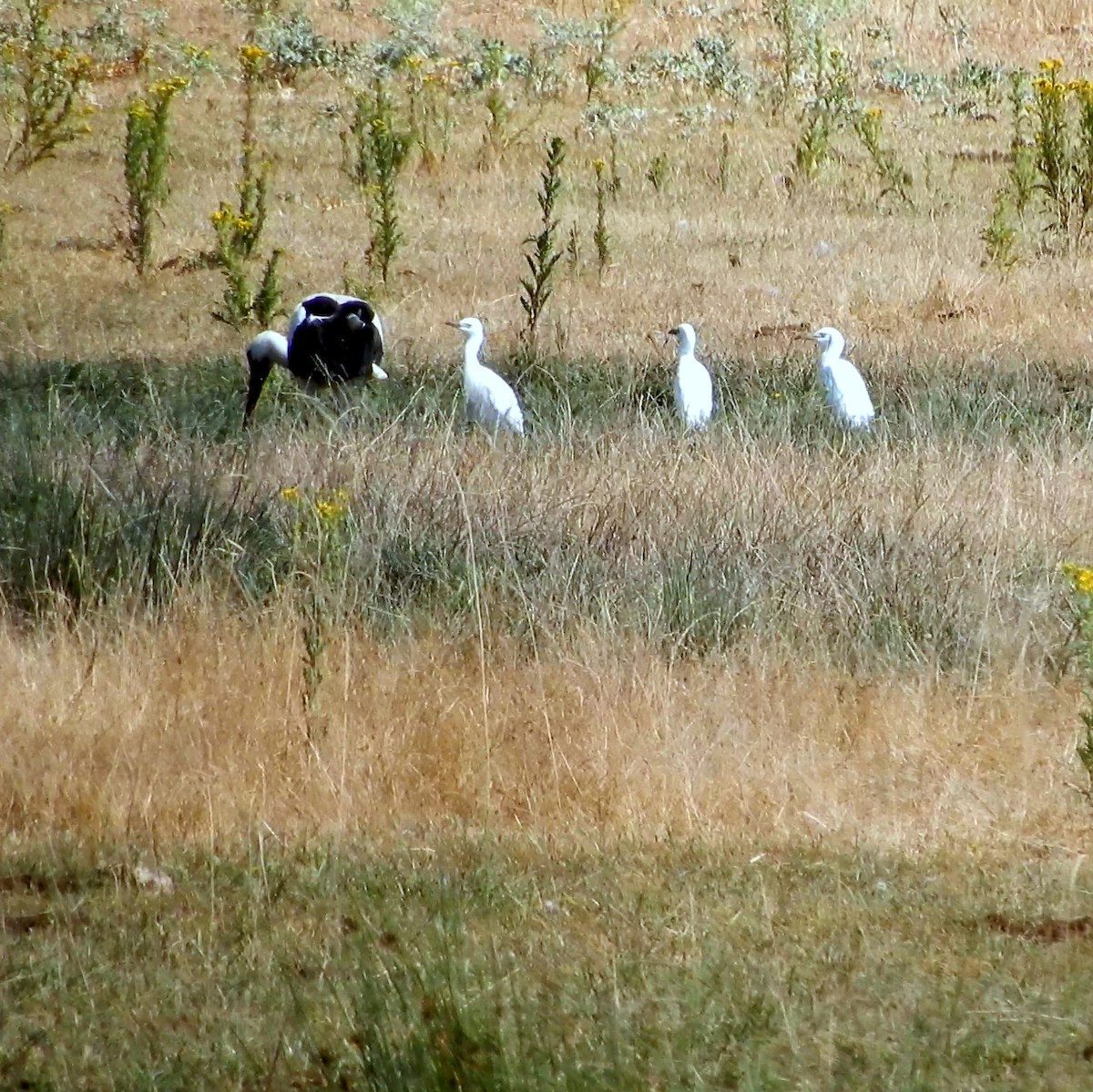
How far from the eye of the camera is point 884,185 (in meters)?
14.4

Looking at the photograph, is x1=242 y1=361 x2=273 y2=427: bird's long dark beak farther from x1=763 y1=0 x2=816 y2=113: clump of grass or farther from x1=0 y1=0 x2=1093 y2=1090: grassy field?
x1=763 y1=0 x2=816 y2=113: clump of grass

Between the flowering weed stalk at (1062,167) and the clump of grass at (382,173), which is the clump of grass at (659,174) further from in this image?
the flowering weed stalk at (1062,167)

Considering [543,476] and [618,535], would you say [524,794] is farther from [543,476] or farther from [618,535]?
[543,476]

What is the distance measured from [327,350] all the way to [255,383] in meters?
0.44

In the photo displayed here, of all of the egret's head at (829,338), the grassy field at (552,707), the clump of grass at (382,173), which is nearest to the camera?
the grassy field at (552,707)

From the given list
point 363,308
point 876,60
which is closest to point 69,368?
point 363,308

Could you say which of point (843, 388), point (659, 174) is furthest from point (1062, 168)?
point (843, 388)

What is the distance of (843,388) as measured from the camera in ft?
25.6

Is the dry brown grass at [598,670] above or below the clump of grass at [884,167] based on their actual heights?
below

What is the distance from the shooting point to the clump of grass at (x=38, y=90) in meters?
13.1

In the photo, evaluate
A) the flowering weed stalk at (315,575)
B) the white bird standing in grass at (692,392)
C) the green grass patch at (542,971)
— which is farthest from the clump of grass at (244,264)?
the green grass patch at (542,971)

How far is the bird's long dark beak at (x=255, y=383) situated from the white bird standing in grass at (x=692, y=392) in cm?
188

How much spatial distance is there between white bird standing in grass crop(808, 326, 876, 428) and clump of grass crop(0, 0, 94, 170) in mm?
6802

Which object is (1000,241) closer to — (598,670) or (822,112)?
(822,112)
